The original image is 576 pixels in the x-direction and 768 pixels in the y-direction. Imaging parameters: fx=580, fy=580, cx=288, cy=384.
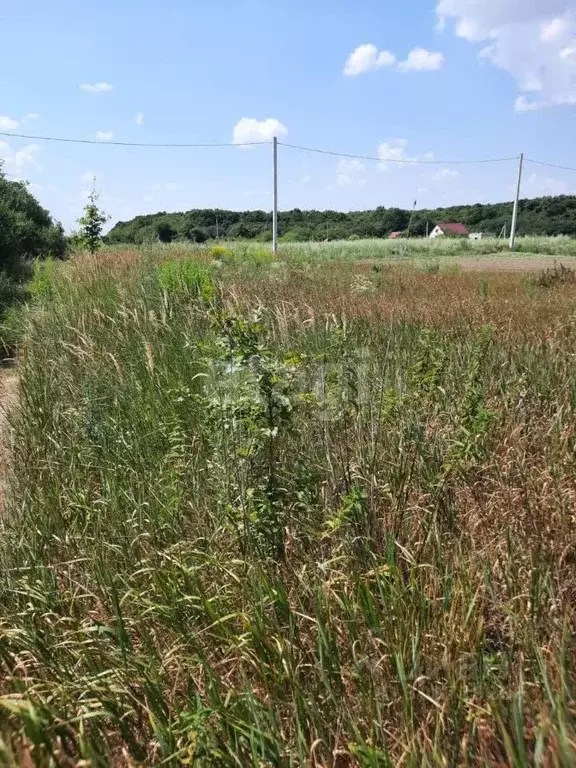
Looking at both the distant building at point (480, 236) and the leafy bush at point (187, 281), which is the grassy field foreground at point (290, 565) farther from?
the distant building at point (480, 236)

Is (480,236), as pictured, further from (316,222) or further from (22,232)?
(22,232)

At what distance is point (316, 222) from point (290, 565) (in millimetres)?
53791

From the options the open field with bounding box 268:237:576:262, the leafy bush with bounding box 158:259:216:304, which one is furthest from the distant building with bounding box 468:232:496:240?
the leafy bush with bounding box 158:259:216:304

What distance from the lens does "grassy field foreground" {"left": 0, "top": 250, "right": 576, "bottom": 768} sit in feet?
4.50

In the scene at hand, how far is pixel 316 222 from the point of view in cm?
5356

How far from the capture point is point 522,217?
4991cm

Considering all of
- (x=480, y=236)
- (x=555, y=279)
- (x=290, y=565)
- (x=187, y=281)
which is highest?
(x=187, y=281)

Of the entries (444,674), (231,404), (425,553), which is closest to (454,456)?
(425,553)

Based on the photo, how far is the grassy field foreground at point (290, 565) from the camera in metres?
1.37

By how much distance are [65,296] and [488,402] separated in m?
5.99

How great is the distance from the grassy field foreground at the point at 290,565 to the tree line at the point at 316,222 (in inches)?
1404

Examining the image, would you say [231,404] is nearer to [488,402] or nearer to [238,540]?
[238,540]

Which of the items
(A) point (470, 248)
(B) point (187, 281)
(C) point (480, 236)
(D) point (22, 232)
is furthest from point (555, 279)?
(C) point (480, 236)

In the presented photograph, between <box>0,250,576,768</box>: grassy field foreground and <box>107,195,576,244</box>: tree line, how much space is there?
3565 centimetres
